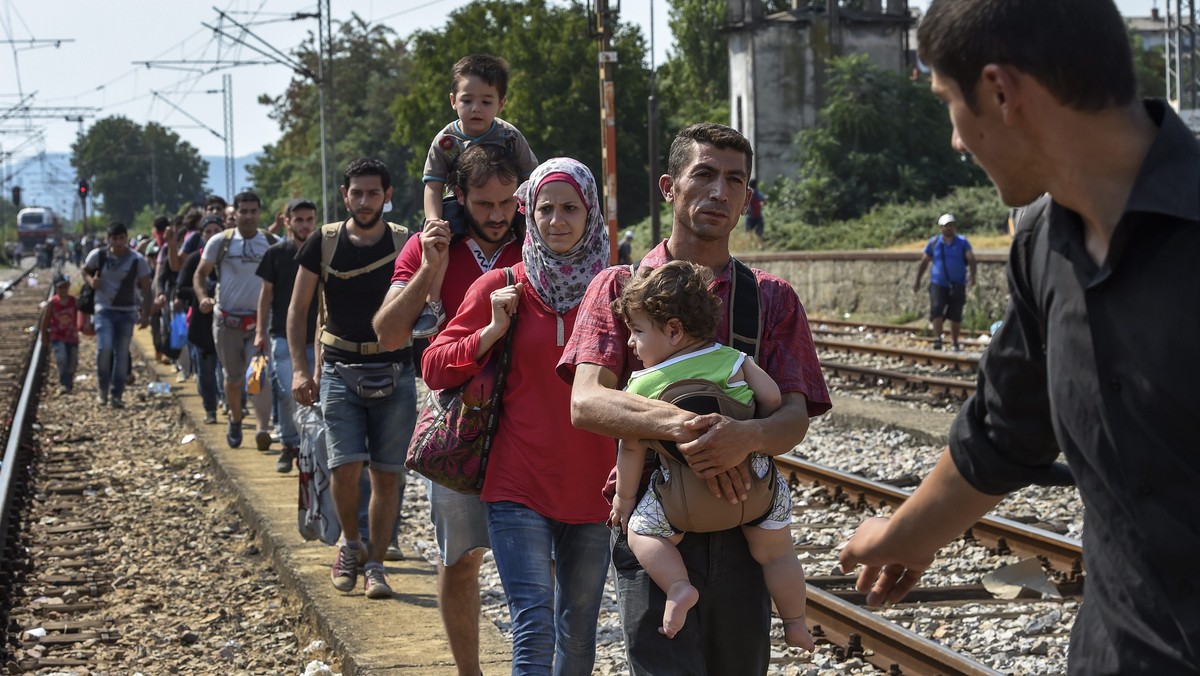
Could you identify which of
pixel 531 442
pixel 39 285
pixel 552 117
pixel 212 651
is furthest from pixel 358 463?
pixel 39 285

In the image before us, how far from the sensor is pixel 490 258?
18.8 ft

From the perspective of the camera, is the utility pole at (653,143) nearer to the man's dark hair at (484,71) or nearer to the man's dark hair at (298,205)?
the man's dark hair at (298,205)

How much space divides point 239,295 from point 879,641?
25.0 feet

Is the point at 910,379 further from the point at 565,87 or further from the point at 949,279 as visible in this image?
the point at 565,87

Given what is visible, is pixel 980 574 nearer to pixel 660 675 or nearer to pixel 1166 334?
pixel 660 675

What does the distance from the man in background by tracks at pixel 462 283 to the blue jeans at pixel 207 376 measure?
31.4 feet

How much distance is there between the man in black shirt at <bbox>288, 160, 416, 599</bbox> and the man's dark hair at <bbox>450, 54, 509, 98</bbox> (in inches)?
52.5

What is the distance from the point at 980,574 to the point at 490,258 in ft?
11.6

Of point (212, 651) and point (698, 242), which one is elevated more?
point (698, 242)

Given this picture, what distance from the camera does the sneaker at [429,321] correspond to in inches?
223

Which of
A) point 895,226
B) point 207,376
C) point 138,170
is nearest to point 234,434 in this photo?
point 207,376

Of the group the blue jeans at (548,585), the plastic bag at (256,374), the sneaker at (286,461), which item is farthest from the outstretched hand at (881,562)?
the sneaker at (286,461)

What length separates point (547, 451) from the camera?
4.89 m

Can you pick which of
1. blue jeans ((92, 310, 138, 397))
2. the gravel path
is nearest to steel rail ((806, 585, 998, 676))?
the gravel path
